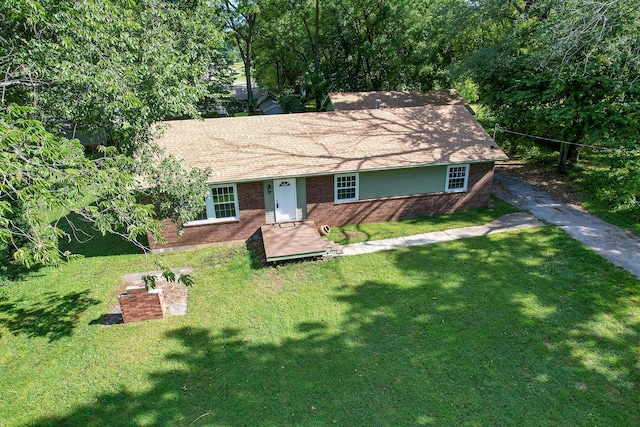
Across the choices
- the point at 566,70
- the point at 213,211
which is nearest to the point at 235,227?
the point at 213,211

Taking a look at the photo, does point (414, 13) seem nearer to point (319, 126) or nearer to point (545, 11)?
point (545, 11)

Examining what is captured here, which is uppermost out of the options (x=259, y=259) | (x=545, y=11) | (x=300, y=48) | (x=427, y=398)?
(x=300, y=48)

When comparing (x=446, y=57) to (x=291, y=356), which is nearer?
(x=291, y=356)

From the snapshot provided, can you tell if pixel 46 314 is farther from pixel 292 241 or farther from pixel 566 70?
pixel 566 70

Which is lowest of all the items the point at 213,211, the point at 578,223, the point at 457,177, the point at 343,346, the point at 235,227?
the point at 343,346

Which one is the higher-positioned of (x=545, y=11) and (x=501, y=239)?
(x=545, y=11)

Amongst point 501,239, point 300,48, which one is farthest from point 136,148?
point 300,48

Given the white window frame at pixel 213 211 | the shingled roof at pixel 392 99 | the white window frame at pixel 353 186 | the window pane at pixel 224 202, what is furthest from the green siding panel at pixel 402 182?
the shingled roof at pixel 392 99
